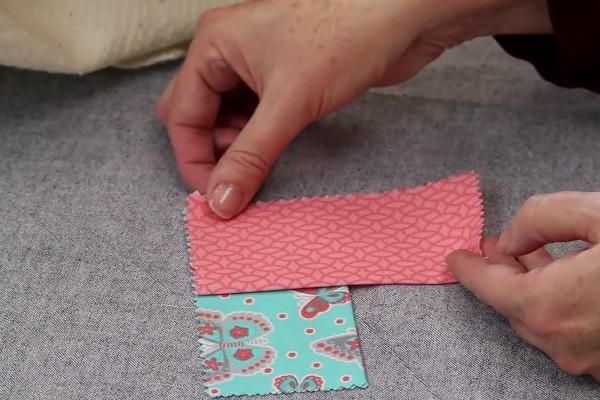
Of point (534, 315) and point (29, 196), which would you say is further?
point (29, 196)

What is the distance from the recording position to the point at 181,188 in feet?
2.86

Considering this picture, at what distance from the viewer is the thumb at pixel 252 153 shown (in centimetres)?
82

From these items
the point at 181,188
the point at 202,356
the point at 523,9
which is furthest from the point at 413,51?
the point at 202,356

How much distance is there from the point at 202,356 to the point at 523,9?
47 centimetres

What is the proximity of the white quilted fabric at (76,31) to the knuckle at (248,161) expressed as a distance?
203mm

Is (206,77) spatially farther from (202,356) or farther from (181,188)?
(202,356)

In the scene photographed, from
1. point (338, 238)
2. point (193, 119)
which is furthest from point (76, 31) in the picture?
point (338, 238)

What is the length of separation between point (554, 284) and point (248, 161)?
0.29m

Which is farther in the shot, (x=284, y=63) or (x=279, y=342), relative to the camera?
(x=284, y=63)

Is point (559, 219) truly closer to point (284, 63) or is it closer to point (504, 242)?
point (504, 242)

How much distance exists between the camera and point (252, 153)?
0.83m

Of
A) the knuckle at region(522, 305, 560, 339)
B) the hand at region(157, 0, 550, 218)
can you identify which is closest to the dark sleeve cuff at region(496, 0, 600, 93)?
the hand at region(157, 0, 550, 218)

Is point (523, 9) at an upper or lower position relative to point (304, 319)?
upper

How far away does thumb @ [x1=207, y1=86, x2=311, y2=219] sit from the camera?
0.82 meters
